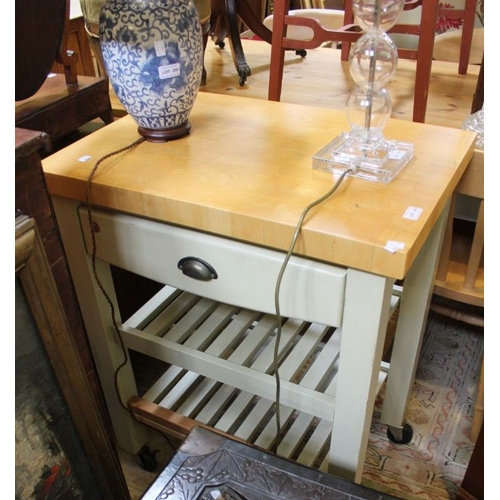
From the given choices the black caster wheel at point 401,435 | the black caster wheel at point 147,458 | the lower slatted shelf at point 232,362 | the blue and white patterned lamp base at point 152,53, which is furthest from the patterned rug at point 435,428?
the blue and white patterned lamp base at point 152,53

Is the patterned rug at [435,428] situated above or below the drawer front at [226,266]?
below

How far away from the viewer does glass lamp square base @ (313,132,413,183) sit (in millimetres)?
718

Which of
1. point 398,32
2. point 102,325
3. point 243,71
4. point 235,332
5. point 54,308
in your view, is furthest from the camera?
point 243,71

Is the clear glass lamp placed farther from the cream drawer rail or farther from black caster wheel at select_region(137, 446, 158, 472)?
black caster wheel at select_region(137, 446, 158, 472)

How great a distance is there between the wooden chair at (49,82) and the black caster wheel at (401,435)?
90 centimetres

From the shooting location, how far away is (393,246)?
579mm

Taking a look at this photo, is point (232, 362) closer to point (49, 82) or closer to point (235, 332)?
point (235, 332)

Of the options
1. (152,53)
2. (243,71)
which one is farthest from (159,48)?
(243,71)

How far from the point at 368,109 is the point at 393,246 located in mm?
254

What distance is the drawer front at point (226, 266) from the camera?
65 centimetres

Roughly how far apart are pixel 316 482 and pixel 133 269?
386mm

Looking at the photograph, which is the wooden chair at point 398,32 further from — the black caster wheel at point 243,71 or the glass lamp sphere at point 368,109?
the glass lamp sphere at point 368,109

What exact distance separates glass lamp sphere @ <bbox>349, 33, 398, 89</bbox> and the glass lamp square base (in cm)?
8

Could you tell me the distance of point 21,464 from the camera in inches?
22.3
